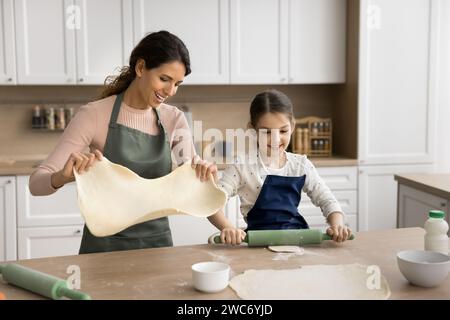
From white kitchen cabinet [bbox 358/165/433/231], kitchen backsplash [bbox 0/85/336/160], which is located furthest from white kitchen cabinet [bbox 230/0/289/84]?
white kitchen cabinet [bbox 358/165/433/231]

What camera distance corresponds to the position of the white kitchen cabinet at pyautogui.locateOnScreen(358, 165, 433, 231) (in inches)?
146

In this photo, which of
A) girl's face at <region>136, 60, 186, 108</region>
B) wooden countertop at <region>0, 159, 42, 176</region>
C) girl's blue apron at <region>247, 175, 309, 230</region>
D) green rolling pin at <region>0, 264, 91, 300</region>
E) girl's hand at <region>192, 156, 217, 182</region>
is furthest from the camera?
wooden countertop at <region>0, 159, 42, 176</region>

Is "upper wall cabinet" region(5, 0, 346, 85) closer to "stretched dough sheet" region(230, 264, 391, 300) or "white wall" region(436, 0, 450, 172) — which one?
"white wall" region(436, 0, 450, 172)

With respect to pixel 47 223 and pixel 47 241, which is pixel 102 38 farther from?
pixel 47 241

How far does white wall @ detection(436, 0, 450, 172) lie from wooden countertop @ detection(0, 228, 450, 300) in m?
2.19

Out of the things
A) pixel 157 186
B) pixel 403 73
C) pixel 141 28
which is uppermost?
pixel 141 28

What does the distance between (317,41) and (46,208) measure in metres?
2.01

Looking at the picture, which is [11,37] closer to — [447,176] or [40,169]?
[40,169]

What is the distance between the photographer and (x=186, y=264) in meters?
1.51

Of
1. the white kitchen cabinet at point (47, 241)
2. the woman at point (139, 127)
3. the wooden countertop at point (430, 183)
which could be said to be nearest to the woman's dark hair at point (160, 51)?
the woman at point (139, 127)

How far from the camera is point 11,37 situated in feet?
11.0

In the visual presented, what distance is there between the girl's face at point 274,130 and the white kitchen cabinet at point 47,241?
181 cm

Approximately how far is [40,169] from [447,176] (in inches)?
88.2
